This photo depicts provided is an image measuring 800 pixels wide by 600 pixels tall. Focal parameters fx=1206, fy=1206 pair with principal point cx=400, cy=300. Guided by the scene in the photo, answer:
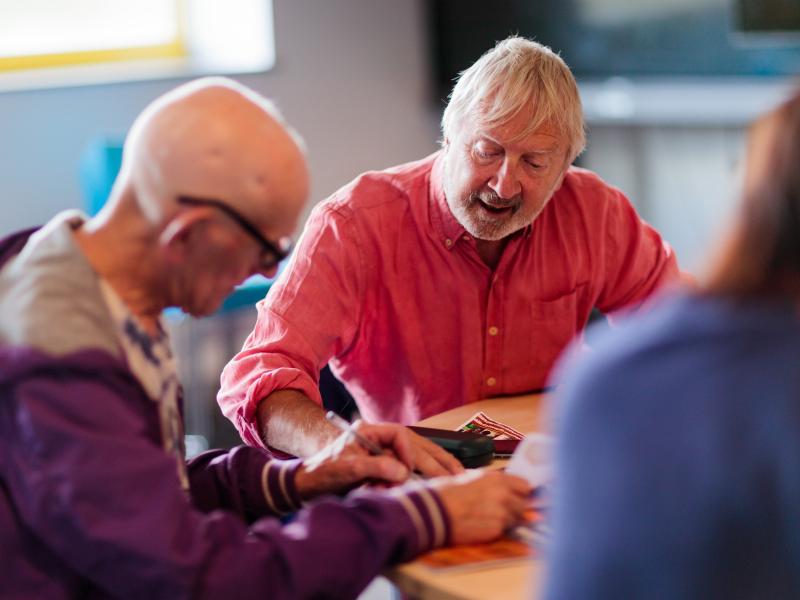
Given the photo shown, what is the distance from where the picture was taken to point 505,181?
2141 millimetres

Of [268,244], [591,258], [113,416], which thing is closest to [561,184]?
[591,258]

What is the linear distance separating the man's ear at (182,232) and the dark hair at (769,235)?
586mm

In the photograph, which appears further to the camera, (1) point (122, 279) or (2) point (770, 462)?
(1) point (122, 279)

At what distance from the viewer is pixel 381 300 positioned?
2264 millimetres

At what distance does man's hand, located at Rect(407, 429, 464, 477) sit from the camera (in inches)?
64.7

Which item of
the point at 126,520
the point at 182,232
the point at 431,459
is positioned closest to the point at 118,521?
the point at 126,520

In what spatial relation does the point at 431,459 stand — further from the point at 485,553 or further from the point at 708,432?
the point at 708,432

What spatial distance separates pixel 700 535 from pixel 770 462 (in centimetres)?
8

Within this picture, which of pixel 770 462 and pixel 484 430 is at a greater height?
pixel 770 462

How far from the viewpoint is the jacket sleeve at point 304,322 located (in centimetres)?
198

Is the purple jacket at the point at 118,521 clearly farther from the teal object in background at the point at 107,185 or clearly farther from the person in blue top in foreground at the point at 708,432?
the teal object in background at the point at 107,185

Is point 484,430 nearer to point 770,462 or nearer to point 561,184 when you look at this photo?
point 561,184

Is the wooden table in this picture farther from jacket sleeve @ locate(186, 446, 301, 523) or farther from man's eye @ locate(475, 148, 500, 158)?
man's eye @ locate(475, 148, 500, 158)

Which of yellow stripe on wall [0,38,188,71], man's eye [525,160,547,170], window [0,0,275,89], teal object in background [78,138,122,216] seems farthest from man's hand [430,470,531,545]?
yellow stripe on wall [0,38,188,71]
